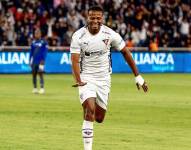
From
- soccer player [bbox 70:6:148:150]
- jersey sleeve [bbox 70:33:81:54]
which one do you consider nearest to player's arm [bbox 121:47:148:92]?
soccer player [bbox 70:6:148:150]

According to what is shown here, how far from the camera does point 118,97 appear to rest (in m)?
25.2

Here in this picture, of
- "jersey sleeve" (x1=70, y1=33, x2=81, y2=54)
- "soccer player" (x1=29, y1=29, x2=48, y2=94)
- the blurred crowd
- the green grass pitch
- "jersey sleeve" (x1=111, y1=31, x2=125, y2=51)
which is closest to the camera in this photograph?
"jersey sleeve" (x1=70, y1=33, x2=81, y2=54)

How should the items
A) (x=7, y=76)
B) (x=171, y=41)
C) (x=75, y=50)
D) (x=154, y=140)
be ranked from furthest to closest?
(x=171, y=41)
(x=7, y=76)
(x=154, y=140)
(x=75, y=50)

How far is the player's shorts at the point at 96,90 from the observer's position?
1244 cm

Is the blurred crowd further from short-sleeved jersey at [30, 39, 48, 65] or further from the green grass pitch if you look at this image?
short-sleeved jersey at [30, 39, 48, 65]

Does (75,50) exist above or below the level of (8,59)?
above

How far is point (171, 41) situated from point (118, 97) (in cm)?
A: 1923

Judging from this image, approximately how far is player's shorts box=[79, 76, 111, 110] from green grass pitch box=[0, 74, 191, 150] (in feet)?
3.01

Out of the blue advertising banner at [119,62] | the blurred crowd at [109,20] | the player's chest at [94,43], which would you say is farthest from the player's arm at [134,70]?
the blurred crowd at [109,20]

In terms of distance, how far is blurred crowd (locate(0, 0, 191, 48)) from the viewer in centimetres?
3866

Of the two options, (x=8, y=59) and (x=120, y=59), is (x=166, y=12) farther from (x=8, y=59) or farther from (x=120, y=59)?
(x=8, y=59)

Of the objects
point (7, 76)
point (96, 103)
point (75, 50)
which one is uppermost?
point (75, 50)

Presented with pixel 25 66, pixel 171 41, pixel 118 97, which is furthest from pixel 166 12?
pixel 118 97

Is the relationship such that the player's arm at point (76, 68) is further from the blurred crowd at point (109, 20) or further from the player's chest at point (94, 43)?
the blurred crowd at point (109, 20)
